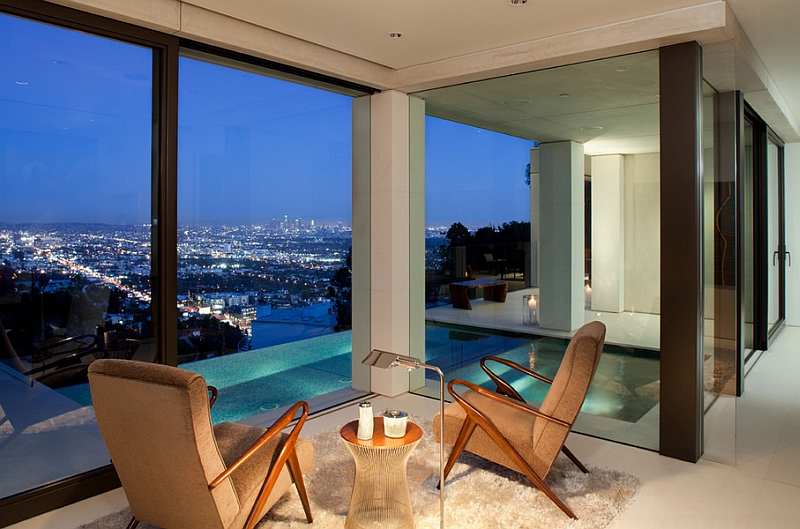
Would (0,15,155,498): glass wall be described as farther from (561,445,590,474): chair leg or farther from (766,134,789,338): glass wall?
(766,134,789,338): glass wall

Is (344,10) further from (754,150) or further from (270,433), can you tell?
(754,150)

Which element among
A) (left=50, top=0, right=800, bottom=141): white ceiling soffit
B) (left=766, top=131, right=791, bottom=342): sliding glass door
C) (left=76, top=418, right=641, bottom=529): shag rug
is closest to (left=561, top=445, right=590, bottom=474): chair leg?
(left=76, top=418, right=641, bottom=529): shag rug

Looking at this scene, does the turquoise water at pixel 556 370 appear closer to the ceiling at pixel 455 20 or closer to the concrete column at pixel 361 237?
the concrete column at pixel 361 237

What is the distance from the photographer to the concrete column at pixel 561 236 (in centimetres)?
479

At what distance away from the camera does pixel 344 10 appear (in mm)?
3852

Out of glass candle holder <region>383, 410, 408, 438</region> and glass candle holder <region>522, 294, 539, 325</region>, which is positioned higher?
glass candle holder <region>522, 294, 539, 325</region>

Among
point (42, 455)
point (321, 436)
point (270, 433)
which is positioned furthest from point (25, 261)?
point (321, 436)

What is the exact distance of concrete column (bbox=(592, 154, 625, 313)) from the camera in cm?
451

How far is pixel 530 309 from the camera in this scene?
5086 millimetres

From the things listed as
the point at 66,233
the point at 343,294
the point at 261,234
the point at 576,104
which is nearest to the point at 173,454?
the point at 66,233

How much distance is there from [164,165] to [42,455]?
187 centimetres

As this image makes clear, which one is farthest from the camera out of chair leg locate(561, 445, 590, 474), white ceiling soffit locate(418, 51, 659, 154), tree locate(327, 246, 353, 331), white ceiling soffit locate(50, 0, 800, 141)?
tree locate(327, 246, 353, 331)

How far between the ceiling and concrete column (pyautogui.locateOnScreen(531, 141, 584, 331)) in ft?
3.28

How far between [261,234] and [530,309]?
2.33m
